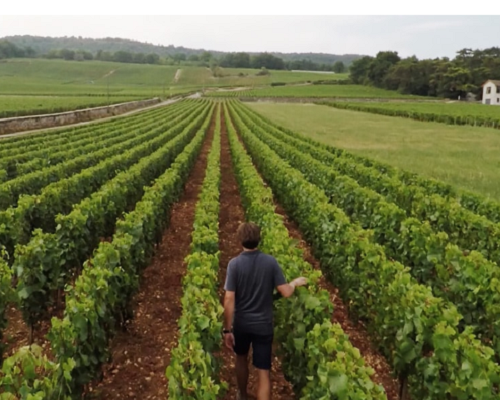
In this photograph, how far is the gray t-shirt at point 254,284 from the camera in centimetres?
533

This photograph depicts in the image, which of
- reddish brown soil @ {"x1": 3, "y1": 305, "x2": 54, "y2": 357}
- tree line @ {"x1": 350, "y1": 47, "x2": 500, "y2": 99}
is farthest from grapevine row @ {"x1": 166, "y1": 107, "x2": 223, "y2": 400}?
tree line @ {"x1": 350, "y1": 47, "x2": 500, "y2": 99}

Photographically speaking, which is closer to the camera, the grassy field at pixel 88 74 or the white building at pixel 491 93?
the white building at pixel 491 93

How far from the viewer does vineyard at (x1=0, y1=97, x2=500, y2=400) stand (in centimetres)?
479

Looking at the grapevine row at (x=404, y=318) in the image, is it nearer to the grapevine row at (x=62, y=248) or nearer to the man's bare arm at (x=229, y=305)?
the man's bare arm at (x=229, y=305)

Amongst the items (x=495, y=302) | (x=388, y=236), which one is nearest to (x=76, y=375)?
(x=495, y=302)

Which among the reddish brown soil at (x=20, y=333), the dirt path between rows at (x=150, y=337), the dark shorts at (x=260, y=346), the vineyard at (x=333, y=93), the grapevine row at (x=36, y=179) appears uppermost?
the vineyard at (x=333, y=93)

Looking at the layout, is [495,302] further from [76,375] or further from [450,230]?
[76,375]

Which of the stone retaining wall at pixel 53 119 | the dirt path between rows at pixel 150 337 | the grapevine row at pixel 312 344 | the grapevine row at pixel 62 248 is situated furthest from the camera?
the stone retaining wall at pixel 53 119

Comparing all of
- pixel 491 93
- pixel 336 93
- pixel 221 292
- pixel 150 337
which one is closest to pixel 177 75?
pixel 336 93

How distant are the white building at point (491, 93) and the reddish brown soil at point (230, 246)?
92462mm

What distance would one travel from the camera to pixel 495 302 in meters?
6.50

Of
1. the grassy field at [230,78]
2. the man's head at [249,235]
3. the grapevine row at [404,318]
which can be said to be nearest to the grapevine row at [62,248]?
the man's head at [249,235]

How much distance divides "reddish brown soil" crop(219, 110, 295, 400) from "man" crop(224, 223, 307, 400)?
1086 mm

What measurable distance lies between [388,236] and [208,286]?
503 cm
